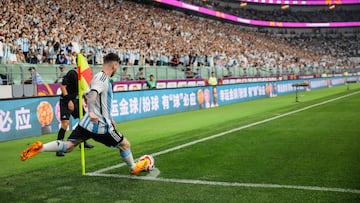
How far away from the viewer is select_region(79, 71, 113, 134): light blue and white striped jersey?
5898 millimetres

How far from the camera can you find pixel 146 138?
1171 centimetres

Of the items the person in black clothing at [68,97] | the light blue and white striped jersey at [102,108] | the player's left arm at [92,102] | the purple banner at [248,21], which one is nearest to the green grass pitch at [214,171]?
the person in black clothing at [68,97]

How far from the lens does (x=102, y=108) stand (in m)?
6.05

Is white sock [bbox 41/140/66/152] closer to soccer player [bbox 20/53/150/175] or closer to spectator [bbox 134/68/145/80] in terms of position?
soccer player [bbox 20/53/150/175]

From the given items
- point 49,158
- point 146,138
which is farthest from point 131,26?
point 49,158

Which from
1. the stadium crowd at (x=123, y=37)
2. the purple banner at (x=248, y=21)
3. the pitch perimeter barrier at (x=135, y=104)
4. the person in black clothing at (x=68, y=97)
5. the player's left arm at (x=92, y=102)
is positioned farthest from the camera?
the purple banner at (x=248, y=21)

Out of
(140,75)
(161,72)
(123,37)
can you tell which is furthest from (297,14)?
(140,75)

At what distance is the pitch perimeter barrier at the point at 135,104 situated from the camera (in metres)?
12.0

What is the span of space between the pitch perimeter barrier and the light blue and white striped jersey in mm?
6480

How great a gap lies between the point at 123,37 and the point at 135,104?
13869 millimetres

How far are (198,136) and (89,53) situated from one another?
1299cm

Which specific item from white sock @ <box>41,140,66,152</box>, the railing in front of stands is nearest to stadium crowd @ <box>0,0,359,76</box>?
the railing in front of stands

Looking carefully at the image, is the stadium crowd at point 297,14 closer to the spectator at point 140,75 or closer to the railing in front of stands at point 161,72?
the railing in front of stands at point 161,72

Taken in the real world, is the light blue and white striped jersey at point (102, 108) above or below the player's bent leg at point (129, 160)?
above
